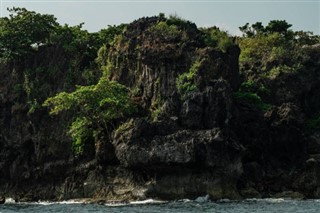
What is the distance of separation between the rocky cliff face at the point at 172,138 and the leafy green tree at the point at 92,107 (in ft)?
5.52

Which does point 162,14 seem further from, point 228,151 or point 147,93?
point 228,151

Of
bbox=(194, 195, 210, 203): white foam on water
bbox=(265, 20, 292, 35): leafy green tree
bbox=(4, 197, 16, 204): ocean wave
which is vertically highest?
bbox=(265, 20, 292, 35): leafy green tree

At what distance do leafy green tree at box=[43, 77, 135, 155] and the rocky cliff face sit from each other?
1.68 m

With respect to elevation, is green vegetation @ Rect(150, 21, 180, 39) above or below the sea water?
above

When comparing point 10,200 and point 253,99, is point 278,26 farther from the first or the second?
point 10,200

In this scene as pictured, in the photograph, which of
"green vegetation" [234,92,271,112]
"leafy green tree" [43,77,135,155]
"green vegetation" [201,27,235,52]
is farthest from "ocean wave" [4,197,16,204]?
"green vegetation" [201,27,235,52]

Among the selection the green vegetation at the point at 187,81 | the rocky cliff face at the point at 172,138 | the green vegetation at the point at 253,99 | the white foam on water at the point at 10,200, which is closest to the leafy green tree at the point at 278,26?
the rocky cliff face at the point at 172,138

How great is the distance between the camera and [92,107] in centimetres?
6172

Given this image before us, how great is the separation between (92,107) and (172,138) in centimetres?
913

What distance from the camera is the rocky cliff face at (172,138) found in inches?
2280

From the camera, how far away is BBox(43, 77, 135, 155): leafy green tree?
202ft

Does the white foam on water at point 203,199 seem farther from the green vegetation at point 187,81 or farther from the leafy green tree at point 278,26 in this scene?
the leafy green tree at point 278,26

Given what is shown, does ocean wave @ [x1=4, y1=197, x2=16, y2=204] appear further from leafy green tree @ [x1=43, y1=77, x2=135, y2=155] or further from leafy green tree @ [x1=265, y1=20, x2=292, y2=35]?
leafy green tree @ [x1=265, y1=20, x2=292, y2=35]

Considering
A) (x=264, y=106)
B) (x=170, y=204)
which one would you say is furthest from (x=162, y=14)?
(x=170, y=204)
